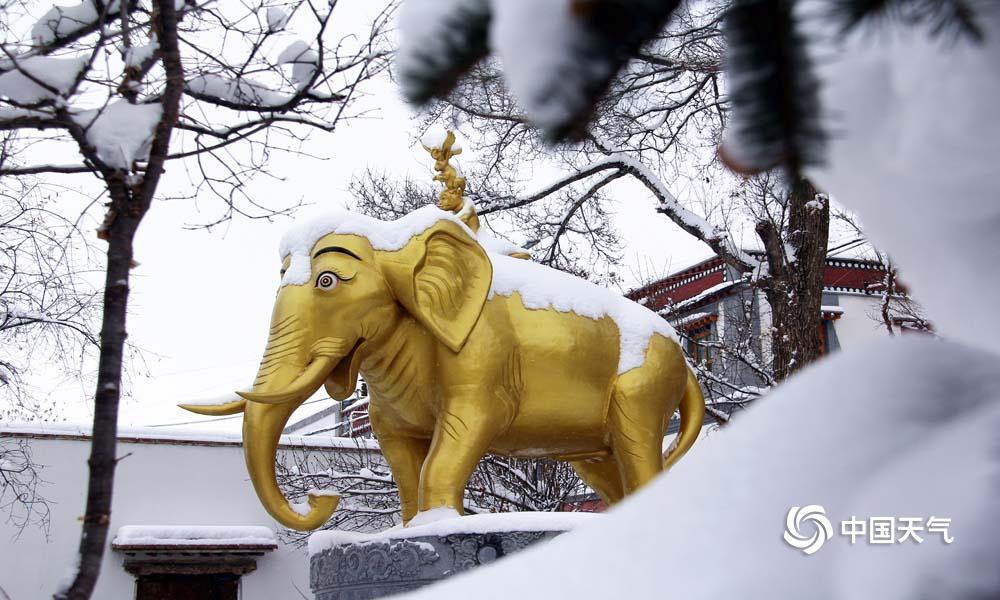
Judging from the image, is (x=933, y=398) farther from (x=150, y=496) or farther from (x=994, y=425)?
(x=150, y=496)

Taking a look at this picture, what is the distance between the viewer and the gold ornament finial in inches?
171

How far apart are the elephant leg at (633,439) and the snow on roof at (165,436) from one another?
8000 millimetres

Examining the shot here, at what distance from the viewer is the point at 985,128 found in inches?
30.7

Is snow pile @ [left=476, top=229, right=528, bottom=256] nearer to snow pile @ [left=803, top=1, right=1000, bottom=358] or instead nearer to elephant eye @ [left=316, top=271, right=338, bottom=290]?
elephant eye @ [left=316, top=271, right=338, bottom=290]

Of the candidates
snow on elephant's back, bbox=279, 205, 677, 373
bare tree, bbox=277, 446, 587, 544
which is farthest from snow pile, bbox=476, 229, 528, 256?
bare tree, bbox=277, 446, 587, 544

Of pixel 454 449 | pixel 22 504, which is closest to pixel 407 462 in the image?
pixel 454 449

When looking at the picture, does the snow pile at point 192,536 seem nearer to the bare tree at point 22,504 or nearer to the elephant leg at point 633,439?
the bare tree at point 22,504

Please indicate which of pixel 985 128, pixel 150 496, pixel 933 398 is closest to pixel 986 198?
pixel 985 128

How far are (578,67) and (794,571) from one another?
400mm

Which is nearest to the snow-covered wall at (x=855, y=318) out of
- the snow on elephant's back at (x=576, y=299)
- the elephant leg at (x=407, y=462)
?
the snow on elephant's back at (x=576, y=299)

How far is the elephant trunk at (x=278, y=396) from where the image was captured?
3.58 metres

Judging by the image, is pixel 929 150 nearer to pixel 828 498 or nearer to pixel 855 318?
pixel 828 498

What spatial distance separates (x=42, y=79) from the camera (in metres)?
2.51

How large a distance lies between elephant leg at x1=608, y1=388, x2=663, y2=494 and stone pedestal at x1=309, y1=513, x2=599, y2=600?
493mm
